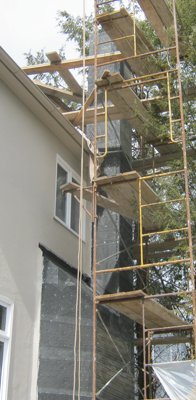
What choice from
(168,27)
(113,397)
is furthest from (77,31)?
(113,397)

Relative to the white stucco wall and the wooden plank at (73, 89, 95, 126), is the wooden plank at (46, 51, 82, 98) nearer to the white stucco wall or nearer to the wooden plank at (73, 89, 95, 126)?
the wooden plank at (73, 89, 95, 126)

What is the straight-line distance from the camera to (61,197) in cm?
1352

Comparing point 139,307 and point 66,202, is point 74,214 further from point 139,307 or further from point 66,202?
point 139,307

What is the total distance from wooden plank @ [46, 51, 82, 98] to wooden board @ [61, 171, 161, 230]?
Result: 12.0 ft

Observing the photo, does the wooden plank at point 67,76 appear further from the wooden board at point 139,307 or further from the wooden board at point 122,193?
the wooden board at point 139,307

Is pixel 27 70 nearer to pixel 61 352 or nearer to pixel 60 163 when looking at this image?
pixel 60 163

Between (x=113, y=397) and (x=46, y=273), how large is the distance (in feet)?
8.74

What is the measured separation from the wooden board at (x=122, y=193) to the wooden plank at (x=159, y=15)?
3.89m

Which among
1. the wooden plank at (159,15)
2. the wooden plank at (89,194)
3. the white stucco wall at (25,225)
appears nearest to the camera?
the white stucco wall at (25,225)

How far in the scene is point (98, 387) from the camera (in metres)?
11.1

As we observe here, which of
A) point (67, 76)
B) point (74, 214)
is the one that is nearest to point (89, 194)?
point (74, 214)

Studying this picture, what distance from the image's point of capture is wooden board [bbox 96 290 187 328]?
33.6 feet

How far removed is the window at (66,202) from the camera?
526 inches

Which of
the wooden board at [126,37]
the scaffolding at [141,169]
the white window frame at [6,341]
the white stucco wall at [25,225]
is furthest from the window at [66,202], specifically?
the white window frame at [6,341]
